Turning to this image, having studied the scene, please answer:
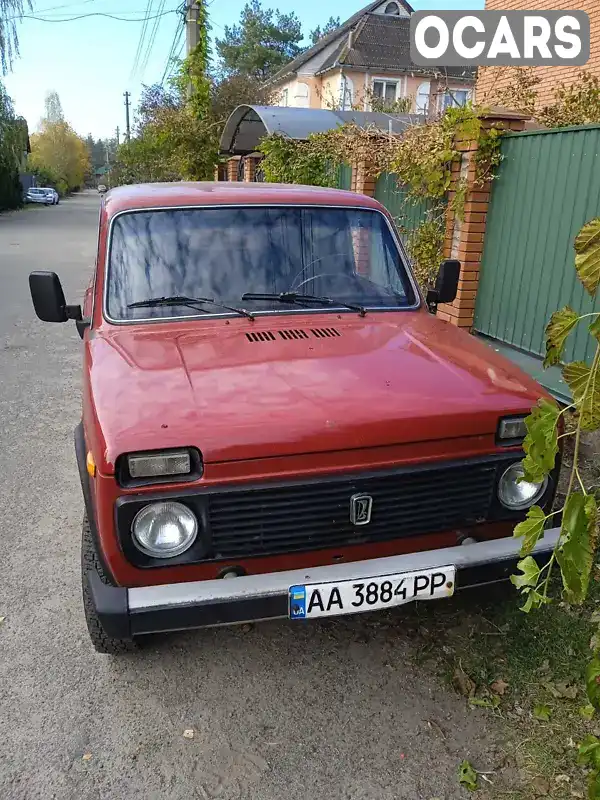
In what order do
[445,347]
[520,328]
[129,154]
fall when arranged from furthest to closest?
1. [129,154]
2. [520,328]
3. [445,347]

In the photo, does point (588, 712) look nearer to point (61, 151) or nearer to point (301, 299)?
point (301, 299)

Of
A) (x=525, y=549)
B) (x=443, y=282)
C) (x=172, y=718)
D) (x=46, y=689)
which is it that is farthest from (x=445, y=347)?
(x=46, y=689)

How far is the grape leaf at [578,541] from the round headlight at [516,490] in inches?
36.7

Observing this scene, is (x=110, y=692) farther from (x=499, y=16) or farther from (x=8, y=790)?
(x=499, y=16)

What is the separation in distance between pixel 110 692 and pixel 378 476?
1.49 meters

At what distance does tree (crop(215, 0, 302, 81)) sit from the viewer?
58062 millimetres

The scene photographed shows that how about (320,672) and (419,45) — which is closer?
(320,672)

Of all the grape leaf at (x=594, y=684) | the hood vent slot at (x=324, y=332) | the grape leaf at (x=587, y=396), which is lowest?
the grape leaf at (x=594, y=684)

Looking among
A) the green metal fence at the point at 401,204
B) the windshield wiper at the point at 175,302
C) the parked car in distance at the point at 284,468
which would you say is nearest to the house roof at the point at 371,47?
the green metal fence at the point at 401,204

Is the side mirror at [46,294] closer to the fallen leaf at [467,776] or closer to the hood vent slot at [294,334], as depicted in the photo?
the hood vent slot at [294,334]

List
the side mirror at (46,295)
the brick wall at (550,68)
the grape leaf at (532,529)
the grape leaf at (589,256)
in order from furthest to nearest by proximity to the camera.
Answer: the brick wall at (550,68) < the side mirror at (46,295) < the grape leaf at (532,529) < the grape leaf at (589,256)

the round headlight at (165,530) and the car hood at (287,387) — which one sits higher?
the car hood at (287,387)

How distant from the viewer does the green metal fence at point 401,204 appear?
7.68 metres

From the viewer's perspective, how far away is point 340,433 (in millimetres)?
2463
